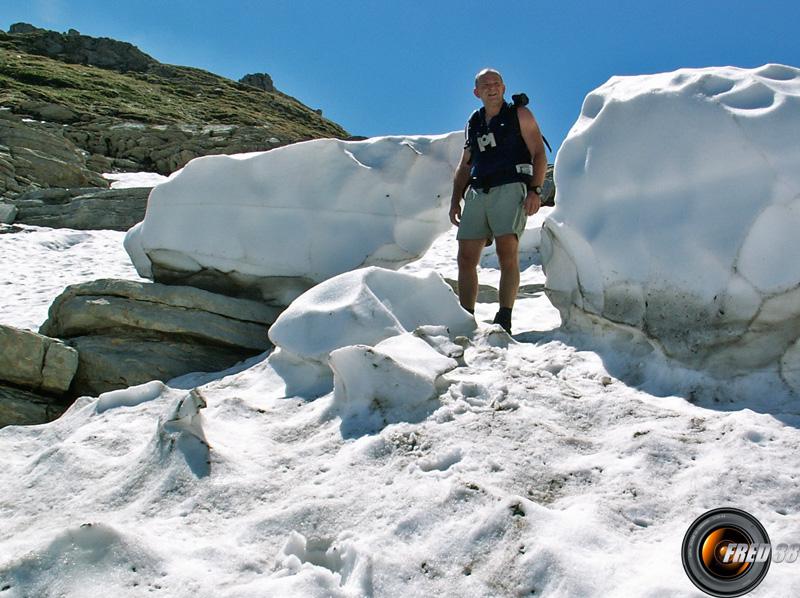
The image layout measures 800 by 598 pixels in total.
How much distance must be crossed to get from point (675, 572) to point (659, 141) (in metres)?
2.60

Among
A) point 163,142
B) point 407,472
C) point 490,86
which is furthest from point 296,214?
point 163,142

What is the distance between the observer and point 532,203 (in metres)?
4.96

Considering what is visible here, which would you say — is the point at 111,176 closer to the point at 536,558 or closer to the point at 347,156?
the point at 347,156

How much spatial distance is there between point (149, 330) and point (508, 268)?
9.15 feet

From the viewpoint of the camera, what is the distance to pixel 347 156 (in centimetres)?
633

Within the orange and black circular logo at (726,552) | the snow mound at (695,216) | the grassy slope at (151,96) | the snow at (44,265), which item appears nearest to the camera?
the orange and black circular logo at (726,552)

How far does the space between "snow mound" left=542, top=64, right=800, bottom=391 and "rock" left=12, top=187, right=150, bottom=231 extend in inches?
337

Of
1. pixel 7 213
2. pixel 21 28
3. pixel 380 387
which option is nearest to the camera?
pixel 380 387

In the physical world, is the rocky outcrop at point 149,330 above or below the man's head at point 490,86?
below

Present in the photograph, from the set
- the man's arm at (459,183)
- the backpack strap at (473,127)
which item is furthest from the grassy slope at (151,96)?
the backpack strap at (473,127)

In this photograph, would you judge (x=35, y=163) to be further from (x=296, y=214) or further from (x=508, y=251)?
(x=508, y=251)

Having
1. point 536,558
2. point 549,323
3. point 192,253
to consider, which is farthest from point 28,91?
point 536,558

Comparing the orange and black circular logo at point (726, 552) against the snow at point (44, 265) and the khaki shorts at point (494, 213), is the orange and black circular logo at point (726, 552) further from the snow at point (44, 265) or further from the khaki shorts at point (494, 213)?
the snow at point (44, 265)

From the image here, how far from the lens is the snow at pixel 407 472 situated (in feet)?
7.43
